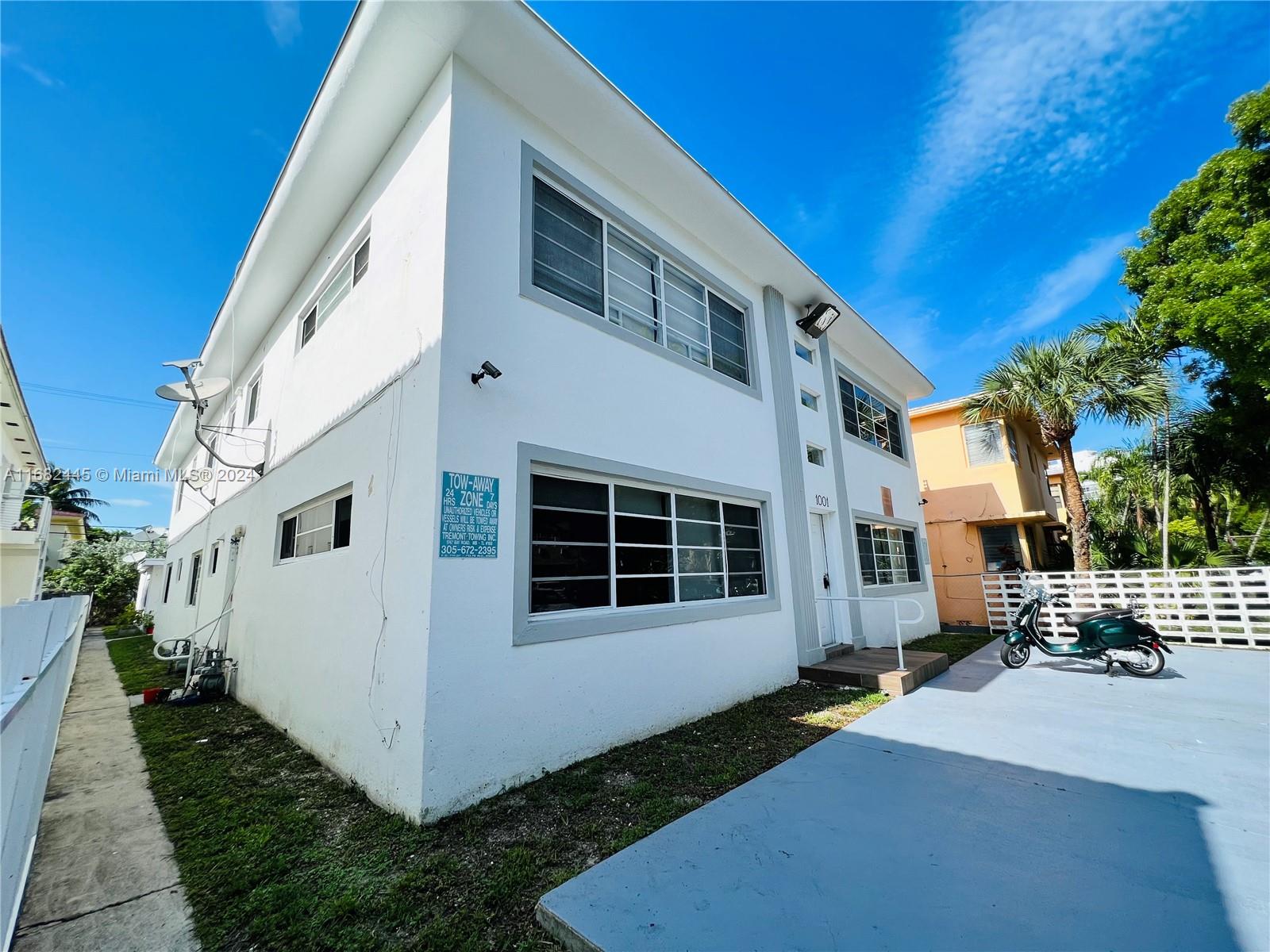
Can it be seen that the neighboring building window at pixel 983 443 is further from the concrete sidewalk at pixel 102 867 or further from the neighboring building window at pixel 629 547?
the concrete sidewalk at pixel 102 867

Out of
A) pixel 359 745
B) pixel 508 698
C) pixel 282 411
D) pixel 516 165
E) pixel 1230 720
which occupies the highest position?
pixel 516 165

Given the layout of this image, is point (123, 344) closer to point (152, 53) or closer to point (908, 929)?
point (152, 53)

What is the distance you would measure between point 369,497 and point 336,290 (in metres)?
3.68

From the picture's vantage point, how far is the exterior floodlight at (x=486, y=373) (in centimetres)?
394

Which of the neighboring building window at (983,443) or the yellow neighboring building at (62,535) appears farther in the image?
the yellow neighboring building at (62,535)

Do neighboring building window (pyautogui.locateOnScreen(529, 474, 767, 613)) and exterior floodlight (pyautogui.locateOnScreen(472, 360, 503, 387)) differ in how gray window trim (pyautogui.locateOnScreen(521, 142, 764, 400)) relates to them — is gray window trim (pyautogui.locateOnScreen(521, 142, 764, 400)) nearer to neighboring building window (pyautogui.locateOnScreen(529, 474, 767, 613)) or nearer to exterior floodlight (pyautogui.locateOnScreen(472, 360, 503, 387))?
exterior floodlight (pyautogui.locateOnScreen(472, 360, 503, 387))

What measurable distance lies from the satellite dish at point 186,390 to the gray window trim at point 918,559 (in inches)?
415

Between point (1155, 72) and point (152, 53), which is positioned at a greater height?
point (1155, 72)

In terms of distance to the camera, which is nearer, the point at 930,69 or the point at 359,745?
the point at 359,745

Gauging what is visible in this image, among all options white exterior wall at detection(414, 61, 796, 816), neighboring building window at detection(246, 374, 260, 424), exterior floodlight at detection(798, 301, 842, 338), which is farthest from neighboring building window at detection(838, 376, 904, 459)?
neighboring building window at detection(246, 374, 260, 424)

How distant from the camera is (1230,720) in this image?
495 centimetres

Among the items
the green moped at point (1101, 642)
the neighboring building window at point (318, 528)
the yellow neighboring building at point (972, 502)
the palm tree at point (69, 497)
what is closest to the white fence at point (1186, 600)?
the green moped at point (1101, 642)

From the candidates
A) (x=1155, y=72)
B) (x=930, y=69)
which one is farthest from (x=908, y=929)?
(x=1155, y=72)

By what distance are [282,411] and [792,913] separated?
8395 mm
